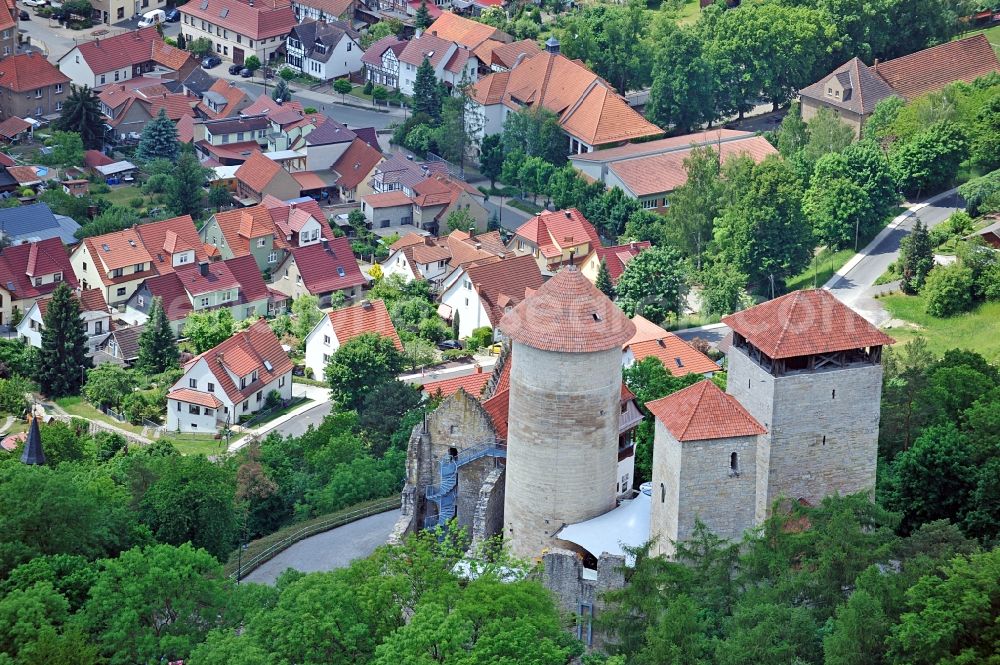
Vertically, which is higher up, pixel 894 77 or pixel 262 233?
pixel 894 77

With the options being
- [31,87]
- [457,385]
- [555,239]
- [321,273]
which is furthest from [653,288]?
[31,87]

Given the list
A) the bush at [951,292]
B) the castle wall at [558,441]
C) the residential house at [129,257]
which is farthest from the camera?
the residential house at [129,257]

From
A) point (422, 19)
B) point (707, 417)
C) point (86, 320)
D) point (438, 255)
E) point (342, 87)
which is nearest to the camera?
point (707, 417)

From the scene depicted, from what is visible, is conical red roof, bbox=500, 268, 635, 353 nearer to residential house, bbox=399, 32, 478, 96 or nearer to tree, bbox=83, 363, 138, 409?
tree, bbox=83, 363, 138, 409

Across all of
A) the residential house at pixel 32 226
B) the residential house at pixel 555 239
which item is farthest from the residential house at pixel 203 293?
the residential house at pixel 555 239

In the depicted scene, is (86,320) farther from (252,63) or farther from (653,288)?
(252,63)

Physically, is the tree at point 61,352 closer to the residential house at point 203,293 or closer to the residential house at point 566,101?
the residential house at point 203,293

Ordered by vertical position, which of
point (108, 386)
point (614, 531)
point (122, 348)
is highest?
point (614, 531)

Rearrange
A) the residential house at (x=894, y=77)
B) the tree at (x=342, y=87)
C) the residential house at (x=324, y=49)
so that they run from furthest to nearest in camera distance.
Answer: the residential house at (x=324, y=49)
the tree at (x=342, y=87)
the residential house at (x=894, y=77)
